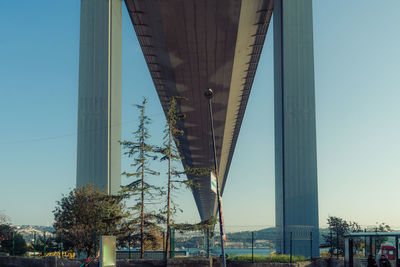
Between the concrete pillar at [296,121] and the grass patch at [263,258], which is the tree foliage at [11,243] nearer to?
the concrete pillar at [296,121]

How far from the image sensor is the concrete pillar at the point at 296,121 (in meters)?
30.2

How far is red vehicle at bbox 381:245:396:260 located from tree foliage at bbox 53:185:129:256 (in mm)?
14721

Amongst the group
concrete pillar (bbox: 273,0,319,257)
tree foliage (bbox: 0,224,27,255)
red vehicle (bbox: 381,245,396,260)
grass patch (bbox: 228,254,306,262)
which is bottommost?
tree foliage (bbox: 0,224,27,255)

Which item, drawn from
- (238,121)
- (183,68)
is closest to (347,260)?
(183,68)

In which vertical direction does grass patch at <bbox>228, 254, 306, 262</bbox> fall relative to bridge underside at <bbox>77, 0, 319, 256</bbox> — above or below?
below

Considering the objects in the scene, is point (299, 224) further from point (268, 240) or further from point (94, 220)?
point (94, 220)

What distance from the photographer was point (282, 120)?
31.4 m

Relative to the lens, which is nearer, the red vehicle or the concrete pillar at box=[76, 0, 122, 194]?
the red vehicle

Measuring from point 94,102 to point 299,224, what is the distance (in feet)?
50.5

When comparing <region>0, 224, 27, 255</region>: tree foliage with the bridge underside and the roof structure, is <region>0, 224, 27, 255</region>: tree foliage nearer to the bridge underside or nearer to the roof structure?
the bridge underside

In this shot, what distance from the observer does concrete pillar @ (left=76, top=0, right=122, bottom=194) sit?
1267 inches

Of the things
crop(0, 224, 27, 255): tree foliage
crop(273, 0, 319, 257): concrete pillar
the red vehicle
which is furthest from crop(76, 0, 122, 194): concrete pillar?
the red vehicle

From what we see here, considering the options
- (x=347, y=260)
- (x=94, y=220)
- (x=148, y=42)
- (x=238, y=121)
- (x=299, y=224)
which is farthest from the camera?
(x=238, y=121)

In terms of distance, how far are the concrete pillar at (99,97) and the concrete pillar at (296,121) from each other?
10.8 metres
